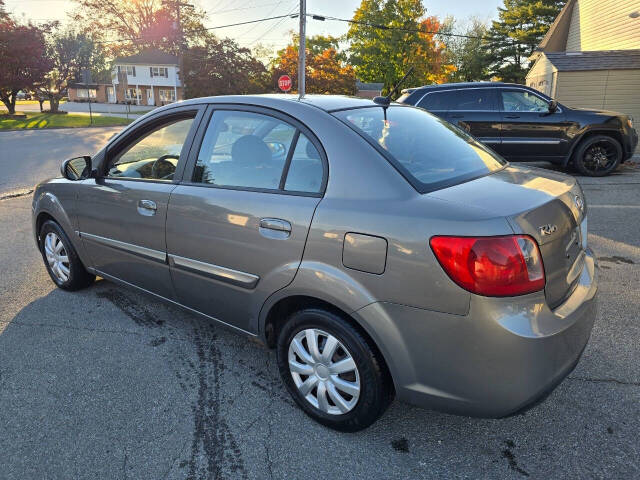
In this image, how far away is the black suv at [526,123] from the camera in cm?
911

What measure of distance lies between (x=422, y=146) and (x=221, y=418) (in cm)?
→ 185

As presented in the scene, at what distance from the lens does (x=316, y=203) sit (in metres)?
2.23

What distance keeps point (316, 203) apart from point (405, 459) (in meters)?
1.29

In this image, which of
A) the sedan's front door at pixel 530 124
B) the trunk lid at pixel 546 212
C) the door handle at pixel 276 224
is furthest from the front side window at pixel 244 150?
the sedan's front door at pixel 530 124

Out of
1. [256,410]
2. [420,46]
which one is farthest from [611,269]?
[420,46]

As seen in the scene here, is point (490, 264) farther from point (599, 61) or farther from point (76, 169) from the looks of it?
point (599, 61)

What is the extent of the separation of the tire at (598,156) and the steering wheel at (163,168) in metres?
8.77

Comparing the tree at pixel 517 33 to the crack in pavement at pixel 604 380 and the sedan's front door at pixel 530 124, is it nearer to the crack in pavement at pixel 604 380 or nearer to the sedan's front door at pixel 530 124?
the sedan's front door at pixel 530 124

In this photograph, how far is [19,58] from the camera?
29.5 meters

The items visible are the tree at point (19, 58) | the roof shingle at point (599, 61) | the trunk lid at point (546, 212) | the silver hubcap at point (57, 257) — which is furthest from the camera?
the tree at point (19, 58)

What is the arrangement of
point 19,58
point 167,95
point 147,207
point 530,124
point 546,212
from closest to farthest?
point 546,212
point 147,207
point 530,124
point 19,58
point 167,95

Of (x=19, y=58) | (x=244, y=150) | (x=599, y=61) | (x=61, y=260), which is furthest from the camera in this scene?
(x=19, y=58)

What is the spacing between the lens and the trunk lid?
192cm

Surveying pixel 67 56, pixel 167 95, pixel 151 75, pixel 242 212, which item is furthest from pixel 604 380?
pixel 167 95
